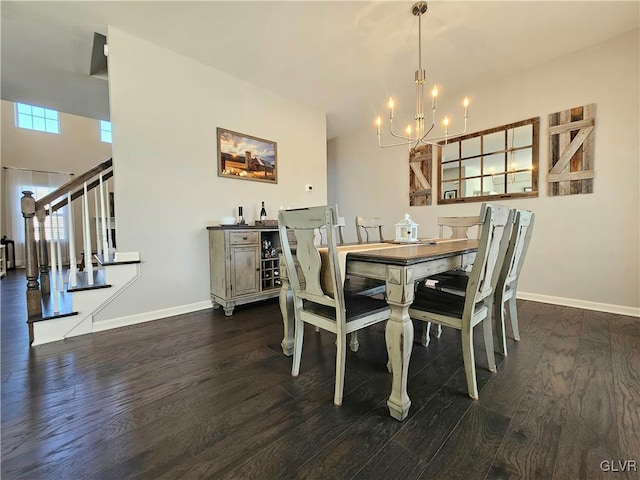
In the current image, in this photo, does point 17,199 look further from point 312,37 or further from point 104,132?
point 312,37

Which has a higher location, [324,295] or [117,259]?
[117,259]

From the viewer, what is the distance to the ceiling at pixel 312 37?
233 centimetres

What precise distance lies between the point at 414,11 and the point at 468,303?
99.9 inches

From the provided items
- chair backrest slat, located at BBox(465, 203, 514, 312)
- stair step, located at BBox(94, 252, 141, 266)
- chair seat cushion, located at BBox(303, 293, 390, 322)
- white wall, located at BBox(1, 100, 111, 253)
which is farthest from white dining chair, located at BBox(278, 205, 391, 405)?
white wall, located at BBox(1, 100, 111, 253)

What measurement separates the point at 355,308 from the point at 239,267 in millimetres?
1704

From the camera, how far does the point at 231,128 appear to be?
10.6 feet

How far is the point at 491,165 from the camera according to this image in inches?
135

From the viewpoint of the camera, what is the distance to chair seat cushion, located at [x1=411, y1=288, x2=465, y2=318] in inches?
58.6

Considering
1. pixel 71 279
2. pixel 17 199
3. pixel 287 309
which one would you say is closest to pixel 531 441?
pixel 287 309

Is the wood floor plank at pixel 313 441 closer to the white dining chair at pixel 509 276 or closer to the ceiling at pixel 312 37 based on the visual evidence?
the white dining chair at pixel 509 276

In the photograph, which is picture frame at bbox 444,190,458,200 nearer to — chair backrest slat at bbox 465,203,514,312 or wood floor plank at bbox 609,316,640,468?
wood floor plank at bbox 609,316,640,468

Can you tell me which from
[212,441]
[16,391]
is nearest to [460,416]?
[212,441]

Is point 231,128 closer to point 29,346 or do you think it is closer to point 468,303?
point 29,346

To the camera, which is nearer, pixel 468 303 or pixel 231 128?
→ pixel 468 303
